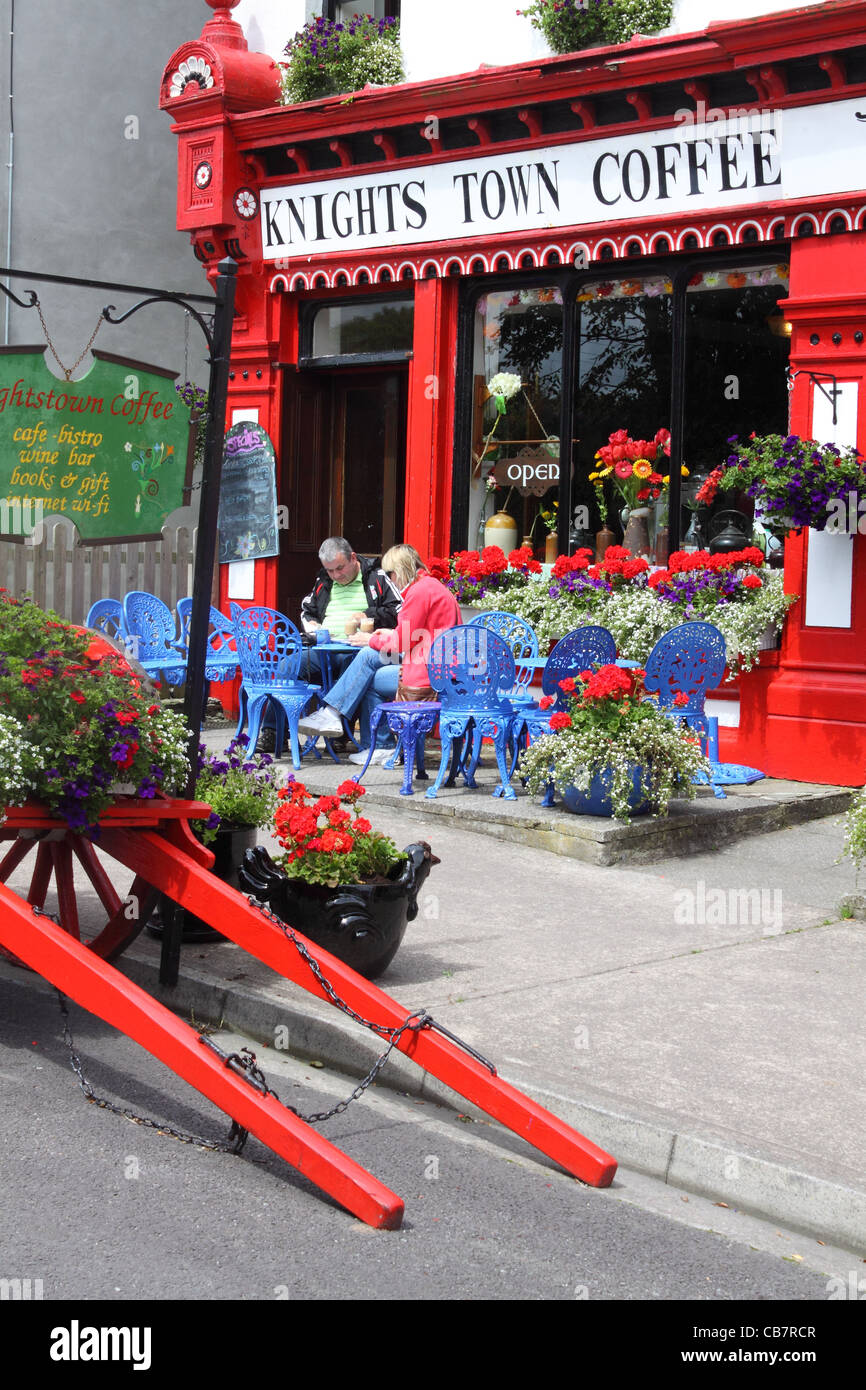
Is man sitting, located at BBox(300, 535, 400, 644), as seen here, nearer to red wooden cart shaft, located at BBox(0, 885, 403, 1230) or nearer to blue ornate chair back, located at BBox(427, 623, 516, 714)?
blue ornate chair back, located at BBox(427, 623, 516, 714)

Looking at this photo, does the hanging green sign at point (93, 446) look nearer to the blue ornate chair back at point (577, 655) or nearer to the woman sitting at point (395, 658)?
the blue ornate chair back at point (577, 655)

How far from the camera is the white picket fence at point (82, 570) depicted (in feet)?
50.6

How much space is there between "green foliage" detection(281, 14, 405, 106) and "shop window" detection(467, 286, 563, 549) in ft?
7.63

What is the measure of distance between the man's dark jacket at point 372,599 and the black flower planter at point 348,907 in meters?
5.79

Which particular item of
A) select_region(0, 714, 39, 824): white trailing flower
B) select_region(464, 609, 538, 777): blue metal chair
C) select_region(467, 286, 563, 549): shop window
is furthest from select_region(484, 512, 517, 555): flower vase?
select_region(0, 714, 39, 824): white trailing flower

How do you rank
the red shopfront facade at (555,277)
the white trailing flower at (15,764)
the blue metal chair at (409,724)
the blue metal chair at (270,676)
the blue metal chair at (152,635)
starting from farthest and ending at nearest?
1. the blue metal chair at (152,635)
2. the blue metal chair at (270,676)
3. the red shopfront facade at (555,277)
4. the blue metal chair at (409,724)
5. the white trailing flower at (15,764)

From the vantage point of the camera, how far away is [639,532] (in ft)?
38.2

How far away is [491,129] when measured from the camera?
478 inches

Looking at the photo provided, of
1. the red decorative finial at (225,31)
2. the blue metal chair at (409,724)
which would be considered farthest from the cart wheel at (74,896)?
the red decorative finial at (225,31)

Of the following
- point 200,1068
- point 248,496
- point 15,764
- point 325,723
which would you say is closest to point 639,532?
point 325,723

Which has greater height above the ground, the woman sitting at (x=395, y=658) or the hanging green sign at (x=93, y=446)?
the hanging green sign at (x=93, y=446)
